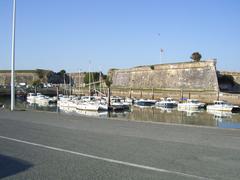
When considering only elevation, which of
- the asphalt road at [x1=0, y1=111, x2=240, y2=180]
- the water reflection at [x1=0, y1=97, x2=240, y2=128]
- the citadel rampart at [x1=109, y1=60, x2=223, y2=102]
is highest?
the citadel rampart at [x1=109, y1=60, x2=223, y2=102]

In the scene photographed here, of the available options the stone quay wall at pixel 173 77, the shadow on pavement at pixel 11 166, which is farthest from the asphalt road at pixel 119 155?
the stone quay wall at pixel 173 77

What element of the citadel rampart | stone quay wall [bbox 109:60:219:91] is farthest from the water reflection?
stone quay wall [bbox 109:60:219:91]

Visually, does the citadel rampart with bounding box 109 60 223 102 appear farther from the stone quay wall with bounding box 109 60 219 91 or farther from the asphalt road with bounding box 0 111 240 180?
the asphalt road with bounding box 0 111 240 180

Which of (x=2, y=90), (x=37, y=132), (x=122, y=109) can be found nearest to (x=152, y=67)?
(x=122, y=109)

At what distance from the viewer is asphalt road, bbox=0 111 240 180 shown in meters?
5.81

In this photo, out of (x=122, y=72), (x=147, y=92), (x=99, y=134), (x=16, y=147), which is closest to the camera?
(x=16, y=147)

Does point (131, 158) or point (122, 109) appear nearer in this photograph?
point (131, 158)

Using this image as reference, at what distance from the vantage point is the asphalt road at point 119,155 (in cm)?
581

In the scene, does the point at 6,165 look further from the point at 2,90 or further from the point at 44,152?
the point at 2,90

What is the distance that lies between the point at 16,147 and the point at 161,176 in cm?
442

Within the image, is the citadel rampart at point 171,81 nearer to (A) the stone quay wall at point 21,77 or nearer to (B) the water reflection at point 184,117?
(B) the water reflection at point 184,117

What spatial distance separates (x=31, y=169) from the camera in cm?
606

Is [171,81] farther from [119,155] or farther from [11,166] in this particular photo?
[11,166]

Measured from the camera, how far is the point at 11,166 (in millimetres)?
6344
